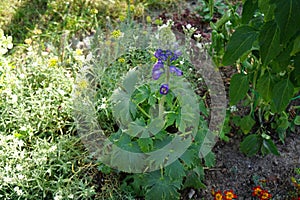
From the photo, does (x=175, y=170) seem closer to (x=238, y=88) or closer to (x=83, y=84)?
(x=238, y=88)

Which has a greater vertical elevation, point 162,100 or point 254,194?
point 162,100

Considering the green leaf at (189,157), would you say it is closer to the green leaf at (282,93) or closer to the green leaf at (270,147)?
the green leaf at (282,93)

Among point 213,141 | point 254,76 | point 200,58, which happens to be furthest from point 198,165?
point 200,58

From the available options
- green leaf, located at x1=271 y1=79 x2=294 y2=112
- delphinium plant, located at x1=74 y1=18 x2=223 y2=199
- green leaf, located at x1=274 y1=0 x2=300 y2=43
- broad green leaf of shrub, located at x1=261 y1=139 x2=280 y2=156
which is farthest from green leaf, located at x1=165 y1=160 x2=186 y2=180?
green leaf, located at x1=274 y1=0 x2=300 y2=43

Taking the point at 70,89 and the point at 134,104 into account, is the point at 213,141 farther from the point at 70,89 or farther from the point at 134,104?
the point at 70,89

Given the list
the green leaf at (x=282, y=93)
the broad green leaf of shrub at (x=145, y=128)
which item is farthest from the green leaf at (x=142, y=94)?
the green leaf at (x=282, y=93)

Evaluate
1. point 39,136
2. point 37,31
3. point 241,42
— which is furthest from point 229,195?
point 37,31

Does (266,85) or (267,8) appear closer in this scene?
(267,8)
